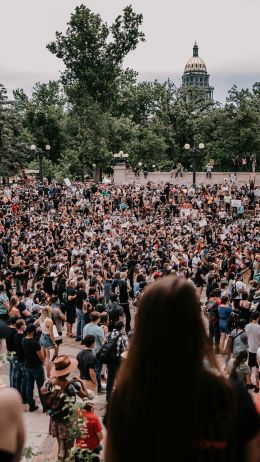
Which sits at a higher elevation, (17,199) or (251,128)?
(251,128)

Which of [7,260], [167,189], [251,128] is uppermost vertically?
[251,128]

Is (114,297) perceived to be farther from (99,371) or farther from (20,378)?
(20,378)

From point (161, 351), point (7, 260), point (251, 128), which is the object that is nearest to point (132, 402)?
point (161, 351)

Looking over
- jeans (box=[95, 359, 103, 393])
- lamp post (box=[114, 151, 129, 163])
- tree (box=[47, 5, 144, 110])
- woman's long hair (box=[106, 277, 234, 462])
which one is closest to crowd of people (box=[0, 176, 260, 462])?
woman's long hair (box=[106, 277, 234, 462])

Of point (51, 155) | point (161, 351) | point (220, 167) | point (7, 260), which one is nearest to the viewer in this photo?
point (161, 351)

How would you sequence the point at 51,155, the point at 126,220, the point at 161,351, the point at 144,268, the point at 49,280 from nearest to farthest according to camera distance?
the point at 161,351, the point at 49,280, the point at 144,268, the point at 126,220, the point at 51,155

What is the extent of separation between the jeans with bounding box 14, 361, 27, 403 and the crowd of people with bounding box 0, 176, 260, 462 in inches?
1.3

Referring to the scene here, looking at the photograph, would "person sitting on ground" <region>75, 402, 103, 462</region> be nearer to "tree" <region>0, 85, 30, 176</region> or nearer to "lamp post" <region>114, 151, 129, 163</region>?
"lamp post" <region>114, 151, 129, 163</region>

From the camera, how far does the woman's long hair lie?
76.1 inches

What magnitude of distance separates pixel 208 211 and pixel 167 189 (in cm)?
474

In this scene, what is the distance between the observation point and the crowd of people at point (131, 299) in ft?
6.41

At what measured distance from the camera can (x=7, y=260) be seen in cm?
2273

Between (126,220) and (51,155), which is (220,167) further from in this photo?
(126,220)

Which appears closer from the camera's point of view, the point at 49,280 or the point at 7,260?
the point at 49,280
